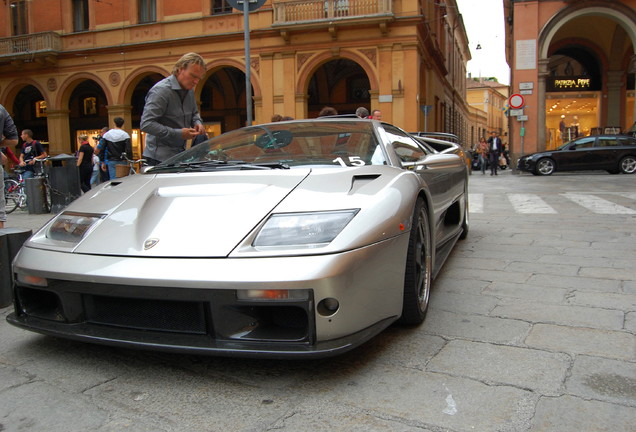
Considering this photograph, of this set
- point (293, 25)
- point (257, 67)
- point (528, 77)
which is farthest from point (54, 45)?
point (528, 77)

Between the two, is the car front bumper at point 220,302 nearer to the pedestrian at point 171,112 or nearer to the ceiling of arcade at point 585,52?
the pedestrian at point 171,112

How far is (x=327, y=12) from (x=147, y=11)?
8388mm

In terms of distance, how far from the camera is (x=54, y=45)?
2403cm

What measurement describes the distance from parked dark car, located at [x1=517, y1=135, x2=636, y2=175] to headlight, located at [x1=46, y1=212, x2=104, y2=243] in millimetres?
17246

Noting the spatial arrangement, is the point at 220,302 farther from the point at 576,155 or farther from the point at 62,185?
the point at 576,155

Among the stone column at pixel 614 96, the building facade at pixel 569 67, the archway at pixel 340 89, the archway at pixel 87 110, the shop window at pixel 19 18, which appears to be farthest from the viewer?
the archway at pixel 87 110

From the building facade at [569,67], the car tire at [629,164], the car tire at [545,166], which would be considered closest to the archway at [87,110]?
the building facade at [569,67]

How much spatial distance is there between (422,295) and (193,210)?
127 cm

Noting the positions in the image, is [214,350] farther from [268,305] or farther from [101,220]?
[101,220]

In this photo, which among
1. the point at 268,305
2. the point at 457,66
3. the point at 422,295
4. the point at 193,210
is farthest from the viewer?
the point at 457,66

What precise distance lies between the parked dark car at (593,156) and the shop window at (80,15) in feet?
66.6

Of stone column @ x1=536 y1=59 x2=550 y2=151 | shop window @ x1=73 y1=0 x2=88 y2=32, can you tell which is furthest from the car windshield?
shop window @ x1=73 y1=0 x2=88 y2=32

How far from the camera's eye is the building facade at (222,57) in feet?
66.0

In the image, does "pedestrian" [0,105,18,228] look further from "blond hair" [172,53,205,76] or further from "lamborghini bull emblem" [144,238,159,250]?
"lamborghini bull emblem" [144,238,159,250]
